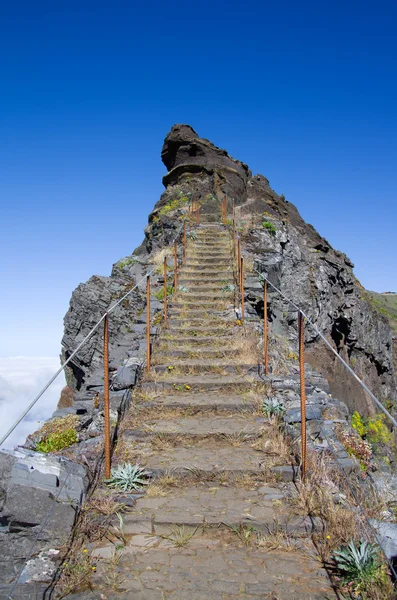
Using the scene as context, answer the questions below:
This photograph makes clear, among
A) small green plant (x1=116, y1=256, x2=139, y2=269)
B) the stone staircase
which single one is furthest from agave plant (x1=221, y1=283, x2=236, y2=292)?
small green plant (x1=116, y1=256, x2=139, y2=269)

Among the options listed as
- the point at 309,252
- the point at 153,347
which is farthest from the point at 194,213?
the point at 153,347

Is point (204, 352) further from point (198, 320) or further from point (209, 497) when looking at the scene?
point (209, 497)

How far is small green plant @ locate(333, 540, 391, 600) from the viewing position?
3.14 metres

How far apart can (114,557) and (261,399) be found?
3459mm

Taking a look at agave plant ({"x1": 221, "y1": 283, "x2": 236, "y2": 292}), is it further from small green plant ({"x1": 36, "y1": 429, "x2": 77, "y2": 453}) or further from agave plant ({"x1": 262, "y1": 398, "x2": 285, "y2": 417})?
Result: small green plant ({"x1": 36, "y1": 429, "x2": 77, "y2": 453})

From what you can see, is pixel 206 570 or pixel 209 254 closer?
pixel 206 570

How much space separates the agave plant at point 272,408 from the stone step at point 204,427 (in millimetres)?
154

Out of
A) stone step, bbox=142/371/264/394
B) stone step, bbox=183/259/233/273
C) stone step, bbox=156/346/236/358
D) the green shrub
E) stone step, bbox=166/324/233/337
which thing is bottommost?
stone step, bbox=142/371/264/394

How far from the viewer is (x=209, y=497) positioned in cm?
455

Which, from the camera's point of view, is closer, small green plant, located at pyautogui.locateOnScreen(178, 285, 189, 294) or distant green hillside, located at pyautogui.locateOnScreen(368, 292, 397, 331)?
small green plant, located at pyautogui.locateOnScreen(178, 285, 189, 294)

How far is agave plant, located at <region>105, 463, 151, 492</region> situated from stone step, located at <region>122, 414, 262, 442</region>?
885 millimetres

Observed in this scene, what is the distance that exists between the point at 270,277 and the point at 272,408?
791 centimetres

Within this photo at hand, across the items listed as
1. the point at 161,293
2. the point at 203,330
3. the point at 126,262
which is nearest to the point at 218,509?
the point at 203,330

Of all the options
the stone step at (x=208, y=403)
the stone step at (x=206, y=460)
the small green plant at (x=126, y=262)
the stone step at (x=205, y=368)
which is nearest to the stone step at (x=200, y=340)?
the stone step at (x=205, y=368)
